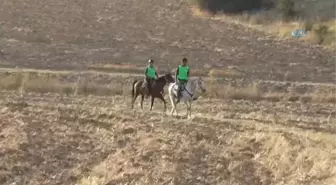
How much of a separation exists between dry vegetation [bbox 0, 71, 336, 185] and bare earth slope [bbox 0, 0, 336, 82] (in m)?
18.7

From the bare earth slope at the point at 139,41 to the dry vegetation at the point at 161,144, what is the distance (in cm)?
1869

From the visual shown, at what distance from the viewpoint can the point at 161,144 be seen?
1995 centimetres

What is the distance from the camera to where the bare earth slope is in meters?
48.9

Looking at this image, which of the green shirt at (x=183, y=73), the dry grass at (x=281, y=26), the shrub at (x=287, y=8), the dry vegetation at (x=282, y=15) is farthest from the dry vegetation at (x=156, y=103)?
the shrub at (x=287, y=8)

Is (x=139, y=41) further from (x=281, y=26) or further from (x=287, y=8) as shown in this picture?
(x=287, y=8)

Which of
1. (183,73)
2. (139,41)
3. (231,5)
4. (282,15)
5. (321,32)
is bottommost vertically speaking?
(183,73)

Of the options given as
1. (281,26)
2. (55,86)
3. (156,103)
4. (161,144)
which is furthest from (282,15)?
(161,144)

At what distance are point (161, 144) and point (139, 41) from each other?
36975 mm

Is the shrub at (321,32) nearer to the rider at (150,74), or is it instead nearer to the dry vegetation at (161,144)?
the dry vegetation at (161,144)

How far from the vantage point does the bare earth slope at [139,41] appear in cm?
4891

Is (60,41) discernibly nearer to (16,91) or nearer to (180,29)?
(180,29)

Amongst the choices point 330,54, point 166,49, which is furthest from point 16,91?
point 330,54

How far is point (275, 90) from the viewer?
3828cm

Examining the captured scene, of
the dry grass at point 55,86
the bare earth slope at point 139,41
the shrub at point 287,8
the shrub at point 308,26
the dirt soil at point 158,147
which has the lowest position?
the dirt soil at point 158,147
